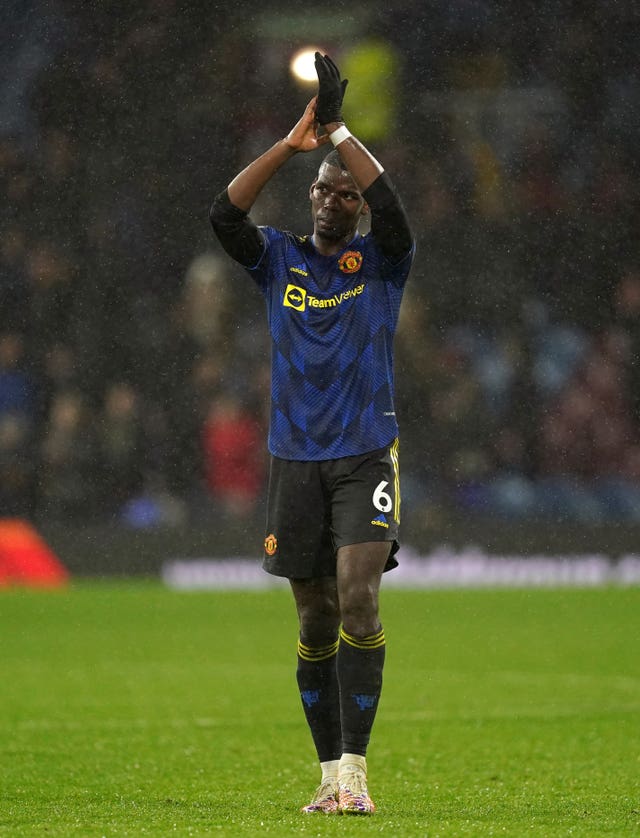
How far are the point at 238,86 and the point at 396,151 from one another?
6.02 ft

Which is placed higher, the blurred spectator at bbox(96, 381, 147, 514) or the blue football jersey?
the blurred spectator at bbox(96, 381, 147, 514)

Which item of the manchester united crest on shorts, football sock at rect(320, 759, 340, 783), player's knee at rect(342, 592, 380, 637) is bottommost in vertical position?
football sock at rect(320, 759, 340, 783)

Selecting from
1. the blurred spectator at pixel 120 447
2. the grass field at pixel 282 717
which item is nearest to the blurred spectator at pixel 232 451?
the blurred spectator at pixel 120 447

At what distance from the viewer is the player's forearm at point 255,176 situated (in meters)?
4.96

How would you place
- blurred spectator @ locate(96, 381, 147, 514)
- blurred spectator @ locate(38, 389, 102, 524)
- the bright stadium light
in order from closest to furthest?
blurred spectator @ locate(38, 389, 102, 524)
blurred spectator @ locate(96, 381, 147, 514)
the bright stadium light

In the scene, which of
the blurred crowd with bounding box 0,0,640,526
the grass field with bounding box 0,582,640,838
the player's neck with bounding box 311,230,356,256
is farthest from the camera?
the blurred crowd with bounding box 0,0,640,526

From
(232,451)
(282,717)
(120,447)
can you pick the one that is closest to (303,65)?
(232,451)

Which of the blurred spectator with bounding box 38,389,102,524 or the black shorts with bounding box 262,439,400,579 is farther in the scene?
the blurred spectator with bounding box 38,389,102,524

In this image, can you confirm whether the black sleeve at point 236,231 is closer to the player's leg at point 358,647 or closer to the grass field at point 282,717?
the player's leg at point 358,647

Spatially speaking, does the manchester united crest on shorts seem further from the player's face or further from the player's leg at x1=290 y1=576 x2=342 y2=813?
the player's leg at x1=290 y1=576 x2=342 y2=813

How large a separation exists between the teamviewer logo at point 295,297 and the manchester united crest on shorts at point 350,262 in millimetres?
150

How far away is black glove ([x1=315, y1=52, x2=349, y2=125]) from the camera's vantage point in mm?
4840

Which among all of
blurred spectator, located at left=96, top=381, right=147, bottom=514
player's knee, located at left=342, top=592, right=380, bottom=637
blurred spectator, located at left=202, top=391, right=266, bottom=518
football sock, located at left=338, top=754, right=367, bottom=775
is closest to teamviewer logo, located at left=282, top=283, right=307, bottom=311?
player's knee, located at left=342, top=592, right=380, bottom=637

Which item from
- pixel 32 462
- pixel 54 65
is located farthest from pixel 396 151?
pixel 32 462
